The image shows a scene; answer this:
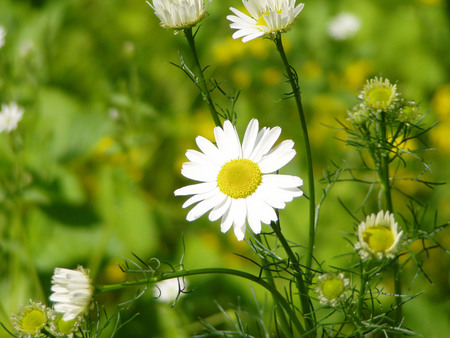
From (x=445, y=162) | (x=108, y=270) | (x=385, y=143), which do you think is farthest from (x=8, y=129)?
(x=445, y=162)

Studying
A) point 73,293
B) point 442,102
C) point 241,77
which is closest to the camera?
point 73,293

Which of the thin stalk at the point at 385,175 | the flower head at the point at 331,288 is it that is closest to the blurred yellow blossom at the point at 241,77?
the thin stalk at the point at 385,175

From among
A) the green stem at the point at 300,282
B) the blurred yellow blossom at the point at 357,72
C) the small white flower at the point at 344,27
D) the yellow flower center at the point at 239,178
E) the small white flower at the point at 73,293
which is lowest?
the small white flower at the point at 73,293

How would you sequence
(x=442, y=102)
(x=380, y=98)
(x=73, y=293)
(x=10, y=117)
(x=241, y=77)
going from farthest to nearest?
1. (x=241, y=77)
2. (x=442, y=102)
3. (x=10, y=117)
4. (x=380, y=98)
5. (x=73, y=293)

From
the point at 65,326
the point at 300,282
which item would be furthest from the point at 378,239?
the point at 65,326

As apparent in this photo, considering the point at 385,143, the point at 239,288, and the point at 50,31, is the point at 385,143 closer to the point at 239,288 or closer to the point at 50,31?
the point at 239,288

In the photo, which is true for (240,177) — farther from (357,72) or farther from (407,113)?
(357,72)

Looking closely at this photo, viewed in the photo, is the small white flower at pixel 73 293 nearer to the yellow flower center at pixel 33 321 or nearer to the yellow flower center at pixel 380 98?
the yellow flower center at pixel 33 321
